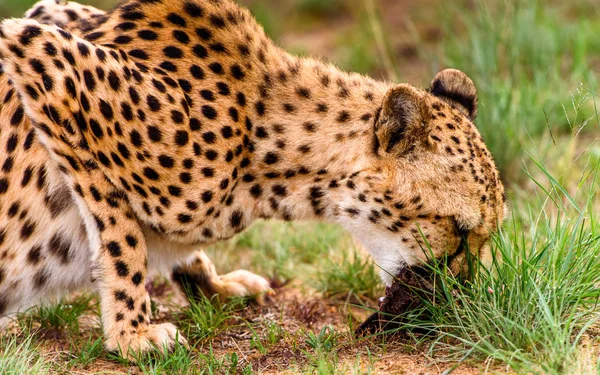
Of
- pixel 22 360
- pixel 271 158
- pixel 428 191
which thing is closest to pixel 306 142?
pixel 271 158

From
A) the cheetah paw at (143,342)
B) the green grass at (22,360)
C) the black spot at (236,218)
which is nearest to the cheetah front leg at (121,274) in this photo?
Answer: the cheetah paw at (143,342)

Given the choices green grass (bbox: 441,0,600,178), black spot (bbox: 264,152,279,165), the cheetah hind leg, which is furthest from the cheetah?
green grass (bbox: 441,0,600,178)

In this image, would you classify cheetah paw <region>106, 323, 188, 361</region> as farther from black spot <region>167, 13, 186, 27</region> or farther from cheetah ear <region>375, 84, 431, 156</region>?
black spot <region>167, 13, 186, 27</region>

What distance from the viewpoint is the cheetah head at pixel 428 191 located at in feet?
11.2

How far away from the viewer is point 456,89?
3771 mm

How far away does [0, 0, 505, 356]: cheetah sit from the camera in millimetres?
3359

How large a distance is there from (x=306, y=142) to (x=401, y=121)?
1.37 feet

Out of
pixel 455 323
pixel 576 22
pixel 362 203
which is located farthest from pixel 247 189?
pixel 576 22

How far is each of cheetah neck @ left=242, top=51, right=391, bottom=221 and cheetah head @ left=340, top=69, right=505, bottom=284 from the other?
0.29ft

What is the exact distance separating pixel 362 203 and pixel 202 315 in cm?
89

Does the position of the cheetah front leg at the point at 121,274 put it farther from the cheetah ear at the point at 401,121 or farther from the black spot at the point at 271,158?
the cheetah ear at the point at 401,121

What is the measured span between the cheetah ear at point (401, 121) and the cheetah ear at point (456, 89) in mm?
395

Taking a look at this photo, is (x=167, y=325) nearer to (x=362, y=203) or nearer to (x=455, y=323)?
(x=362, y=203)

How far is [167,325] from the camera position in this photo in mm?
3498
